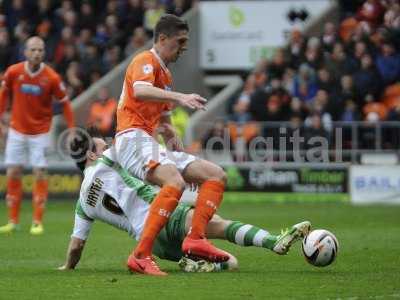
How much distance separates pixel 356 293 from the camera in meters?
8.10

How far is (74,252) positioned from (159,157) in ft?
4.08

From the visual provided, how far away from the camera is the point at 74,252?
9.98 meters

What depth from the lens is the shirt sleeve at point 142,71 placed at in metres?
9.51

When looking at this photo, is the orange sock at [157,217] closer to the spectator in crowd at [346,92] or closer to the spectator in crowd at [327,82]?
the spectator in crowd at [346,92]

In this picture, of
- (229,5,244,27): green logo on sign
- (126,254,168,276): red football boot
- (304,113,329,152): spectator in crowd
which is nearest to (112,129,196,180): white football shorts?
(126,254,168,276): red football boot

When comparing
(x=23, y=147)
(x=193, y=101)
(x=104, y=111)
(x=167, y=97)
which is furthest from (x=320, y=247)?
(x=104, y=111)

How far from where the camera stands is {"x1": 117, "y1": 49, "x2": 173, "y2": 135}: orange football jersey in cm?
966

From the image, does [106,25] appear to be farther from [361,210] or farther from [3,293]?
[3,293]

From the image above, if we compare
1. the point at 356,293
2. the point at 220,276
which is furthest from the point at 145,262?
the point at 356,293

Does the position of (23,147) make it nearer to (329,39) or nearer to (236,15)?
(329,39)

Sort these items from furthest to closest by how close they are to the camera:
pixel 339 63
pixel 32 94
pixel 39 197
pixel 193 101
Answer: pixel 339 63, pixel 32 94, pixel 39 197, pixel 193 101

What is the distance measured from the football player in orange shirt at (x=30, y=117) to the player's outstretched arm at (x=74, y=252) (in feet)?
17.5

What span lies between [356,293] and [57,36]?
847 inches

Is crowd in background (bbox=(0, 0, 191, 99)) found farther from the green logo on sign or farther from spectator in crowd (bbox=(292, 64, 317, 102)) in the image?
spectator in crowd (bbox=(292, 64, 317, 102))
